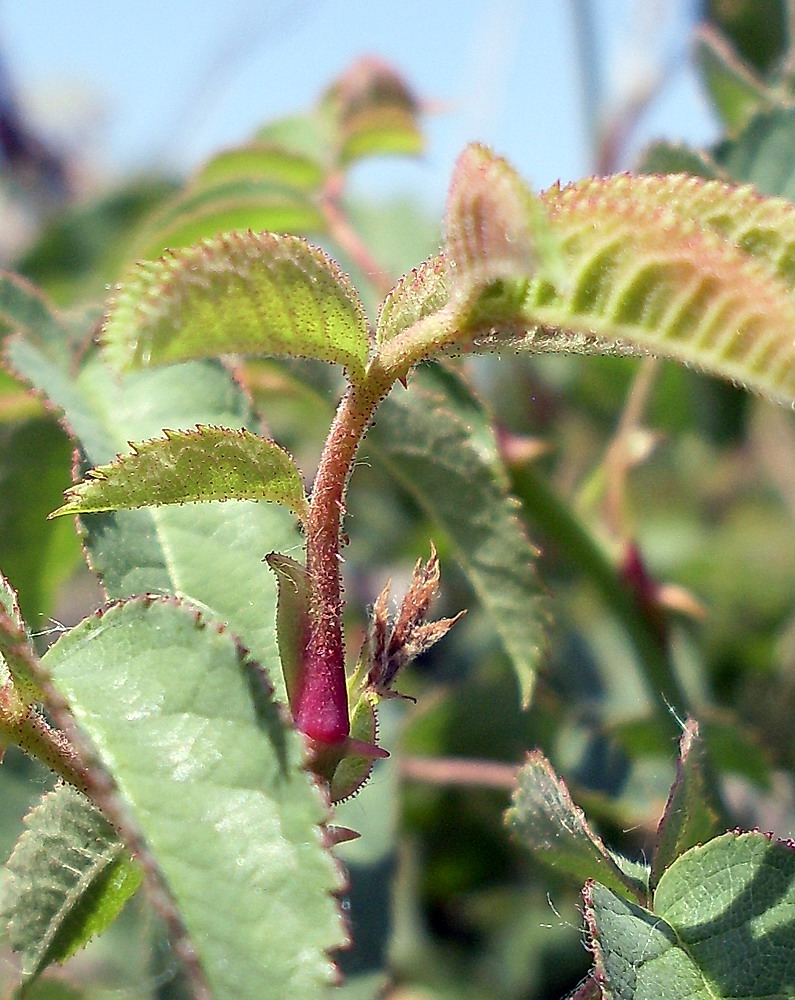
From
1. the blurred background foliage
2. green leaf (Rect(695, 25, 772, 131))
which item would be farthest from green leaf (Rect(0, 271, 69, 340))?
green leaf (Rect(695, 25, 772, 131))

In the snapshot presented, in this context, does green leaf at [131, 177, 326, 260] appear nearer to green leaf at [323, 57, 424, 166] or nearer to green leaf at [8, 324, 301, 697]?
green leaf at [323, 57, 424, 166]

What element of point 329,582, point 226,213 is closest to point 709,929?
point 329,582

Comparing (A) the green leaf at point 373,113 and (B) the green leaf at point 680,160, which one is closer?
(B) the green leaf at point 680,160

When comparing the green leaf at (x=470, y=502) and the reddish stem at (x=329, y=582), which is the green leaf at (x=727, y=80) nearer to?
the green leaf at (x=470, y=502)

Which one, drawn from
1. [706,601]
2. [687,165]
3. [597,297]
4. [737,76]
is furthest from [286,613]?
[706,601]

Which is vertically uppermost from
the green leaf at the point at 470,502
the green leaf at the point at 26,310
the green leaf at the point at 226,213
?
the green leaf at the point at 226,213

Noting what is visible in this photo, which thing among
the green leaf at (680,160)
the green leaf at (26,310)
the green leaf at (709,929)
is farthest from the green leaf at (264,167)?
the green leaf at (709,929)

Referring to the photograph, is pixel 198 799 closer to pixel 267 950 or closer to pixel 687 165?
pixel 267 950
